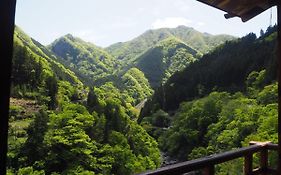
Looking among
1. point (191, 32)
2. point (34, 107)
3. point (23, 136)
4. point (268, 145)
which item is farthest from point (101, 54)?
point (268, 145)

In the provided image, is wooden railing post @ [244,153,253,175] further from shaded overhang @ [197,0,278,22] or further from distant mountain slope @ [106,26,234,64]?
distant mountain slope @ [106,26,234,64]

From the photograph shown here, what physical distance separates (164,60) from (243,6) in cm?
10737

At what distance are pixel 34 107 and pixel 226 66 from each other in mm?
28225

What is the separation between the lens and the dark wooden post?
96 cm

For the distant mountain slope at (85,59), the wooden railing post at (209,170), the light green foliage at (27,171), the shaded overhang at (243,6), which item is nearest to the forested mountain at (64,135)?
the light green foliage at (27,171)

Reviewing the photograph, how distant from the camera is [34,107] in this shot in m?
34.7

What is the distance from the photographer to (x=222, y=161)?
8.07 feet

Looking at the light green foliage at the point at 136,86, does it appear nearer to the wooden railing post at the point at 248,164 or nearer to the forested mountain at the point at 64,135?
the forested mountain at the point at 64,135

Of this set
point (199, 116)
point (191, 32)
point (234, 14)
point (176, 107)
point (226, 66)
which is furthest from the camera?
point (191, 32)

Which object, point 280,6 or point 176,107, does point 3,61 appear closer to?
point 280,6

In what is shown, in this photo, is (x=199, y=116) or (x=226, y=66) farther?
(x=226, y=66)

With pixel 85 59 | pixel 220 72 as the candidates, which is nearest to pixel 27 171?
pixel 220 72

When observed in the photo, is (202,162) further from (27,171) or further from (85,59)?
(85,59)

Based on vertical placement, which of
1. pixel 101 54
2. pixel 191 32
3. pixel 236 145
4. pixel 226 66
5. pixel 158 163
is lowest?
pixel 158 163
